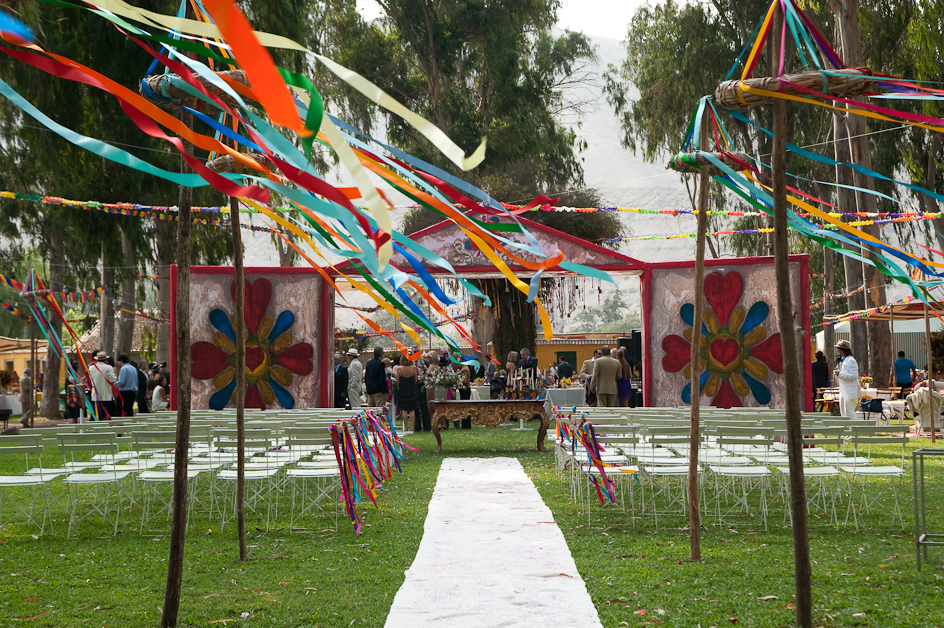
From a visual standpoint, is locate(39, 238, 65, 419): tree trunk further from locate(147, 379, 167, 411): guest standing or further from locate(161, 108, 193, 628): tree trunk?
locate(161, 108, 193, 628): tree trunk

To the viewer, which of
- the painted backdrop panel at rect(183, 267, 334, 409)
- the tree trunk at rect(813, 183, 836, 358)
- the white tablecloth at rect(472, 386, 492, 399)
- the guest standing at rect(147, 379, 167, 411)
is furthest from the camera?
the tree trunk at rect(813, 183, 836, 358)

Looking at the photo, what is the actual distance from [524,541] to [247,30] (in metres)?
4.97

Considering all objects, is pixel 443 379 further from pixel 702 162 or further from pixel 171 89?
pixel 171 89

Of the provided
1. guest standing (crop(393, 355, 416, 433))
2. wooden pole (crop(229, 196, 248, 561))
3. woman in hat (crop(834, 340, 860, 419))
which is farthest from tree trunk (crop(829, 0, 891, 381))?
wooden pole (crop(229, 196, 248, 561))

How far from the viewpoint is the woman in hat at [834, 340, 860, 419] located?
13.9 metres

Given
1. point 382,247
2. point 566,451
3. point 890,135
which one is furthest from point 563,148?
point 382,247

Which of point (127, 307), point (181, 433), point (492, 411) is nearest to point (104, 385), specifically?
point (492, 411)

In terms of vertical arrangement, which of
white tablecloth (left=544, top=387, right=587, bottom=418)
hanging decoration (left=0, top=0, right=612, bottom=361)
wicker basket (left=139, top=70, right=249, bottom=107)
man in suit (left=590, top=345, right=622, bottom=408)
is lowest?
white tablecloth (left=544, top=387, right=587, bottom=418)

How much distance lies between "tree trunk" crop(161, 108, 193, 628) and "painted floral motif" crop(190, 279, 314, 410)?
973cm

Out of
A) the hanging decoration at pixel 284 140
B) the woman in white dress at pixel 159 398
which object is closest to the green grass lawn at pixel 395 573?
the hanging decoration at pixel 284 140

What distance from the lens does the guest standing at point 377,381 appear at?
14.3 m

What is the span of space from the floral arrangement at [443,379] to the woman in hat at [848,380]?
6396 mm

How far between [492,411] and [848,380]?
19.9 feet

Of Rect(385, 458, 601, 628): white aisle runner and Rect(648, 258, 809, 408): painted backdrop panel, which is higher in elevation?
Rect(648, 258, 809, 408): painted backdrop panel
